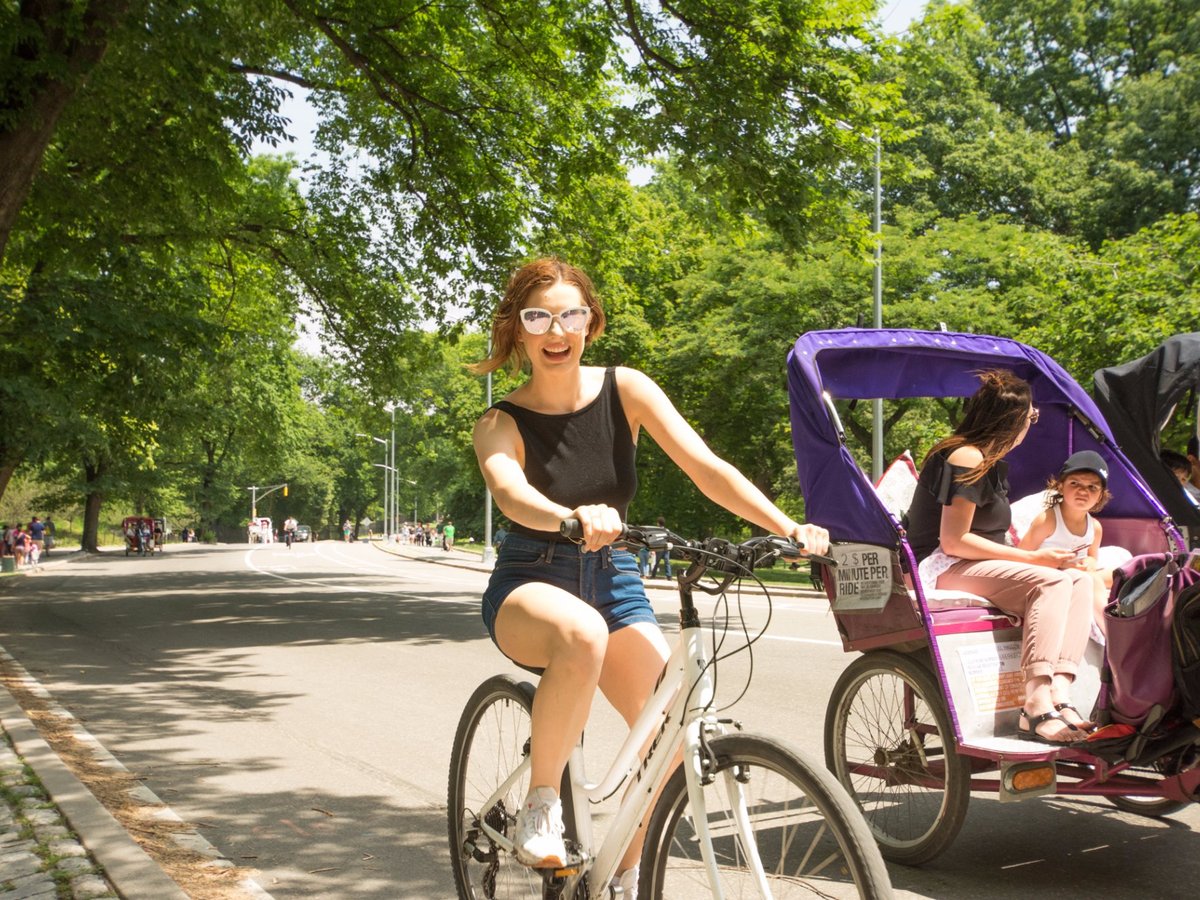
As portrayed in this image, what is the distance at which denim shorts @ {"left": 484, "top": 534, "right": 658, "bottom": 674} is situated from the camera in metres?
3.15

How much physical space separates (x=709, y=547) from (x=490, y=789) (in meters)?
1.32

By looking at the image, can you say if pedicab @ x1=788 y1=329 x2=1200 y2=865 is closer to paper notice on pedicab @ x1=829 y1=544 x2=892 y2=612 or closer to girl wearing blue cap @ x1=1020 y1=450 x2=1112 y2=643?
paper notice on pedicab @ x1=829 y1=544 x2=892 y2=612

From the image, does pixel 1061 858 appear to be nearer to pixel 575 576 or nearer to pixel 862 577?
pixel 862 577

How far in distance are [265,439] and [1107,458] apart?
1307 inches

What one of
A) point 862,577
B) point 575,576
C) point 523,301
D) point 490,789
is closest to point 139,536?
point 862,577

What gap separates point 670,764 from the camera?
2734 millimetres

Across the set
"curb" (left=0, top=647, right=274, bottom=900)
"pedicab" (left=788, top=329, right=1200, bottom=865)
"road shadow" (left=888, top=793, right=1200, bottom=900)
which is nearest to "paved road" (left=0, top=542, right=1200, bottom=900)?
"road shadow" (left=888, top=793, right=1200, bottom=900)

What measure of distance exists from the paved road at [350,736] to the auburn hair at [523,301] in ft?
6.92

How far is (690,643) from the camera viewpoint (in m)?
2.74

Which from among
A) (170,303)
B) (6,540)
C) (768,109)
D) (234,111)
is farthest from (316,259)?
(6,540)

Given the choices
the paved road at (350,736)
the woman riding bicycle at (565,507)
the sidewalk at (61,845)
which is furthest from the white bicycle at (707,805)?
the sidewalk at (61,845)

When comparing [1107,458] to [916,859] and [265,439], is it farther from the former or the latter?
[265,439]

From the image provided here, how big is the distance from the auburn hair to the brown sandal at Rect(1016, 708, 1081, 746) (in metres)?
2.18

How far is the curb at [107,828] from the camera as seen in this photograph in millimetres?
A: 4133
